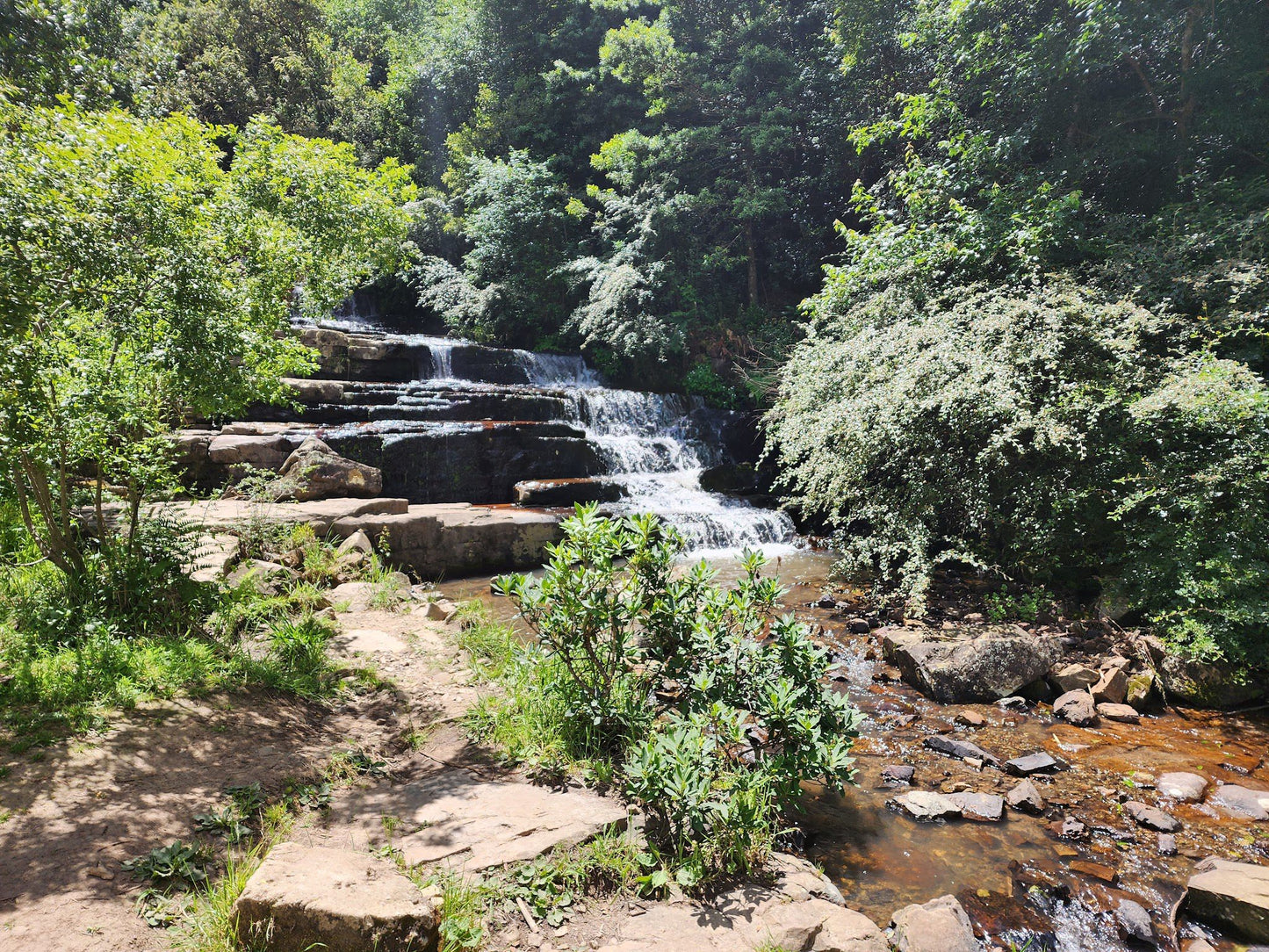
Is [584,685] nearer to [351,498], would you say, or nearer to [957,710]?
[957,710]

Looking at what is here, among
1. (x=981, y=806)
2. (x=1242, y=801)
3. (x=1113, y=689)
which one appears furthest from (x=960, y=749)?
(x=1113, y=689)

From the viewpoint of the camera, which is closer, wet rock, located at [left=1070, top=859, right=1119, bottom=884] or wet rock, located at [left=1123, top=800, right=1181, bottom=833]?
wet rock, located at [left=1070, top=859, right=1119, bottom=884]

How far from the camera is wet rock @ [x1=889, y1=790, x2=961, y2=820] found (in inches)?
145

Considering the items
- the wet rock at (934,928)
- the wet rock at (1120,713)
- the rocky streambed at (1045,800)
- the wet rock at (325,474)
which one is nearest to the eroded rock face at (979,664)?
the rocky streambed at (1045,800)

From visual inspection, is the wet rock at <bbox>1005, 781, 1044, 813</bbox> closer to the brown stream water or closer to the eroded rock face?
the brown stream water

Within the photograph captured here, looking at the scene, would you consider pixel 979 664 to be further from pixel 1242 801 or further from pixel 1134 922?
pixel 1134 922

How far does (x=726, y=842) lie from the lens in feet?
9.21

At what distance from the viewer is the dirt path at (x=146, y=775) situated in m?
2.06

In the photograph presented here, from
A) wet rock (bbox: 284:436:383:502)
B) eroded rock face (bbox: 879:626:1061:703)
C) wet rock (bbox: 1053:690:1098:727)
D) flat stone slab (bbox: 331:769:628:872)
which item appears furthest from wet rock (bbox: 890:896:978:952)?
wet rock (bbox: 284:436:383:502)

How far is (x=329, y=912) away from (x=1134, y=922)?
12.0 ft

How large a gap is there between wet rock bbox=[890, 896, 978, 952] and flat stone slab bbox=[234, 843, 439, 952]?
2018mm

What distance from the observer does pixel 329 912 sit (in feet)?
6.22

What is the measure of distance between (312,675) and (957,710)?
A: 5.15m

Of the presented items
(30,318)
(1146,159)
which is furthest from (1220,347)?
(30,318)
